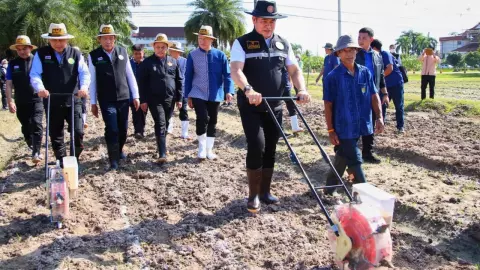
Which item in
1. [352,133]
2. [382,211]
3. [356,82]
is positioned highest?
[356,82]

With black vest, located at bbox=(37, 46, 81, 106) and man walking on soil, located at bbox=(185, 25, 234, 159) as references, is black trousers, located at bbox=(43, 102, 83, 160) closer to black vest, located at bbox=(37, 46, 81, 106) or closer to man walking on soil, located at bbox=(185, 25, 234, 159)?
black vest, located at bbox=(37, 46, 81, 106)

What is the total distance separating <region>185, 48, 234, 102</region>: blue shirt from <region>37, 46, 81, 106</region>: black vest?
171 cm

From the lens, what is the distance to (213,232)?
441cm

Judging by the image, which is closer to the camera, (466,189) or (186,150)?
(466,189)

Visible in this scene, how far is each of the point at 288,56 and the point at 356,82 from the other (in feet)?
2.48

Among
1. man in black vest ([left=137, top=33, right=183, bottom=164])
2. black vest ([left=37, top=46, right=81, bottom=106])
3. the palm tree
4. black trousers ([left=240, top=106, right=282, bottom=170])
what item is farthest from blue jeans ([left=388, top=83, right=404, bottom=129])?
the palm tree

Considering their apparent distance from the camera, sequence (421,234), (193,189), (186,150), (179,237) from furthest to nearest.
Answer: (186,150)
(193,189)
(421,234)
(179,237)

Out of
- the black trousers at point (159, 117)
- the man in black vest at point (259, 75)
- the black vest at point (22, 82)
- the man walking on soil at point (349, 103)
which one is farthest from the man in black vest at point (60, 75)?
the man walking on soil at point (349, 103)

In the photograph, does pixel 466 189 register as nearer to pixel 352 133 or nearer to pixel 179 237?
pixel 352 133

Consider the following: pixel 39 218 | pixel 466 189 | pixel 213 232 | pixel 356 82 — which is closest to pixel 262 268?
pixel 213 232

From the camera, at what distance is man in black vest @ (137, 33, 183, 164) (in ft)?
23.6

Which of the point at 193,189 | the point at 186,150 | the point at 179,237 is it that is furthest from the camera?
the point at 186,150

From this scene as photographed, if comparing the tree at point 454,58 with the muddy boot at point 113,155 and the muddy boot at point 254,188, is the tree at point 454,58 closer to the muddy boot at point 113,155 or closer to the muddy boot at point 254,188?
the muddy boot at point 113,155

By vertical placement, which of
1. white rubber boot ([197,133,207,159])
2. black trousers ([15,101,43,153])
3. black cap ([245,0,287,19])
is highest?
black cap ([245,0,287,19])
